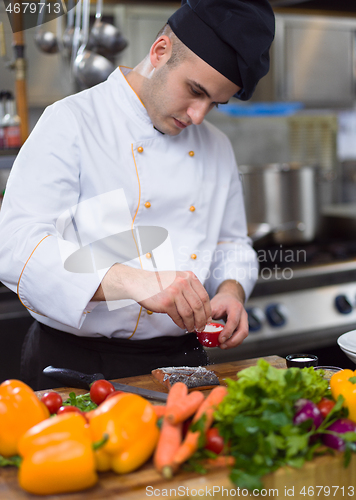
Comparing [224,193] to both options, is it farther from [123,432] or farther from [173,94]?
[123,432]

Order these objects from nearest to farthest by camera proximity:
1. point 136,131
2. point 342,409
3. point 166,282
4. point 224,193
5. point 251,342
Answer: point 342,409, point 166,282, point 136,131, point 224,193, point 251,342

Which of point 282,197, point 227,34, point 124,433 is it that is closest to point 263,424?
point 124,433

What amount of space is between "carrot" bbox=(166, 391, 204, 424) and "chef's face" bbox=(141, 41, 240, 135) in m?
0.63

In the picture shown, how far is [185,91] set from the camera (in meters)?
1.18

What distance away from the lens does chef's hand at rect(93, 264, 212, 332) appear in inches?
41.2

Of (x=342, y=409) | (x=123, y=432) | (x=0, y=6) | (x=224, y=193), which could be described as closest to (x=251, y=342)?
(x=224, y=193)

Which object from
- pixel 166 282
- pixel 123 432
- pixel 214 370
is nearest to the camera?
pixel 123 432

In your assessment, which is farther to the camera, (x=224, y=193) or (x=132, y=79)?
(x=224, y=193)

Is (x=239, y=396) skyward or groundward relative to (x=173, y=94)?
groundward

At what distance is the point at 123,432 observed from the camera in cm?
70

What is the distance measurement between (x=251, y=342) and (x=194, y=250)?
934 mm

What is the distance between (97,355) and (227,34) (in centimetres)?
76

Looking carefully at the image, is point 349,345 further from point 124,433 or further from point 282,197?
point 282,197

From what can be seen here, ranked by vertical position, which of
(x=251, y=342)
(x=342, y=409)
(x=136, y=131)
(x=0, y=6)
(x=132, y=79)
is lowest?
(x=251, y=342)
